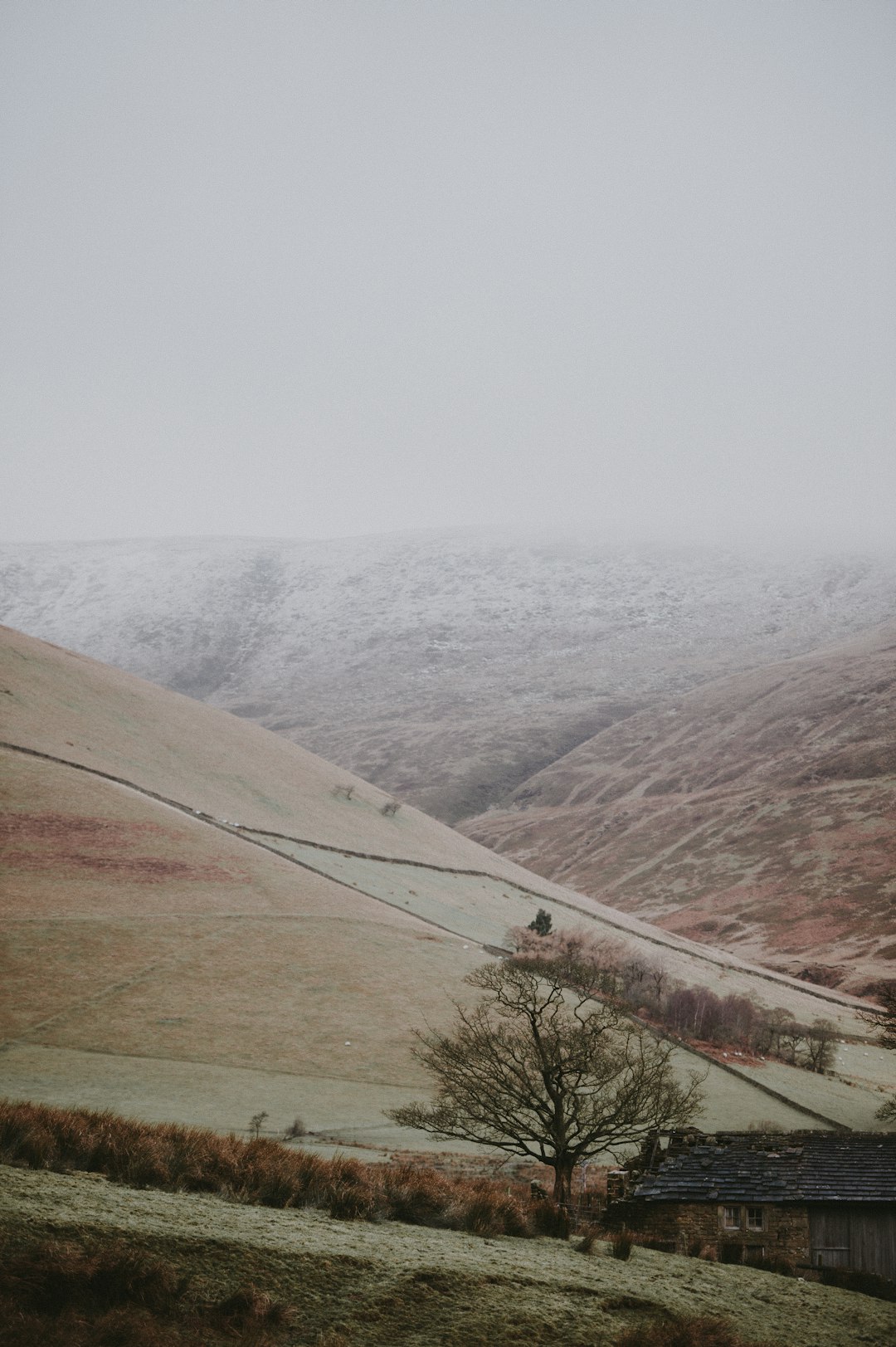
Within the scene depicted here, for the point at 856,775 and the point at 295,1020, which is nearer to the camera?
the point at 295,1020

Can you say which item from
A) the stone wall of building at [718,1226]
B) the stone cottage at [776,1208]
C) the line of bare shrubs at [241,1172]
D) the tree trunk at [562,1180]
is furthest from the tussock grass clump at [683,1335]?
the tree trunk at [562,1180]

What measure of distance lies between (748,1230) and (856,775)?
141 m

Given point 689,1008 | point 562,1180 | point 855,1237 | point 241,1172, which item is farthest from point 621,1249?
point 689,1008

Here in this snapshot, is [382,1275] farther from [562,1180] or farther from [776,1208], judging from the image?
[776,1208]

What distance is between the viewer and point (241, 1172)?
10.3 meters

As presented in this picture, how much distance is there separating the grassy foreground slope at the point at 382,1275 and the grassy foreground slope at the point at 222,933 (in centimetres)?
2100

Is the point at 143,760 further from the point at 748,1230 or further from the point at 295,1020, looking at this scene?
the point at 748,1230

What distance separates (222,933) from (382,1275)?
1551 inches

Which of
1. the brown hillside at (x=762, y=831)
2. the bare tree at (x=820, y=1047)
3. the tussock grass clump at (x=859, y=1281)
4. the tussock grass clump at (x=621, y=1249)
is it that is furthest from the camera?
the brown hillside at (x=762, y=831)

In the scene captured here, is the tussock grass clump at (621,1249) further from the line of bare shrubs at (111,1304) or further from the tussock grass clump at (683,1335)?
the line of bare shrubs at (111,1304)

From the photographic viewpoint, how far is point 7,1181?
27.1 ft

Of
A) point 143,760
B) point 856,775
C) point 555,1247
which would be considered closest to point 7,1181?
point 555,1247

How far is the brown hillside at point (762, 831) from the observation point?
112188 mm

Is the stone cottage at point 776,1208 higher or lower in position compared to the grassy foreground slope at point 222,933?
lower
